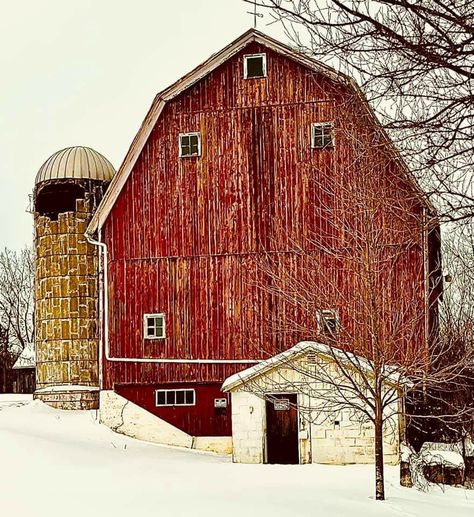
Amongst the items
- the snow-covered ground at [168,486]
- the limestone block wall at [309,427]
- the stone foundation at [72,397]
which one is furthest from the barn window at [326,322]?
the stone foundation at [72,397]

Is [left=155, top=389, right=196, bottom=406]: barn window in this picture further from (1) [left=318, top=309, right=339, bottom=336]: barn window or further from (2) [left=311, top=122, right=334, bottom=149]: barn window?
(2) [left=311, top=122, right=334, bottom=149]: barn window

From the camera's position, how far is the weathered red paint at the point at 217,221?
2128 cm

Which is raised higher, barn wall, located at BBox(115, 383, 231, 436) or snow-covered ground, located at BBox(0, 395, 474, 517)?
barn wall, located at BBox(115, 383, 231, 436)

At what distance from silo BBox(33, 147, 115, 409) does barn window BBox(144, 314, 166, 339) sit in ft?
14.5

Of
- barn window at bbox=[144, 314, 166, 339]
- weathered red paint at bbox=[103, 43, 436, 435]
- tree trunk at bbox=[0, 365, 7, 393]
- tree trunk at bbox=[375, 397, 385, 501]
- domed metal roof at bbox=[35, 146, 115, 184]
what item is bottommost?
tree trunk at bbox=[0, 365, 7, 393]

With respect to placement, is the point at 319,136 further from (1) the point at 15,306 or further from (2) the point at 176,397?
(1) the point at 15,306

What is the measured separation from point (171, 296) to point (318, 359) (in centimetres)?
472

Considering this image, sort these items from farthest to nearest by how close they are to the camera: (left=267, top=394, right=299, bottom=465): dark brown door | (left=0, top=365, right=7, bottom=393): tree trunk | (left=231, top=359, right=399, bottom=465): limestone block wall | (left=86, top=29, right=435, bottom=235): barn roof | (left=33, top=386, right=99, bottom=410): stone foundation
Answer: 1. (left=0, top=365, right=7, bottom=393): tree trunk
2. (left=33, top=386, right=99, bottom=410): stone foundation
3. (left=86, top=29, right=435, bottom=235): barn roof
4. (left=267, top=394, right=299, bottom=465): dark brown door
5. (left=231, top=359, right=399, bottom=465): limestone block wall

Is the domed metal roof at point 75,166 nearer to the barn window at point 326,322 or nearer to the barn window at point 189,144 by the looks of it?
the barn window at point 189,144

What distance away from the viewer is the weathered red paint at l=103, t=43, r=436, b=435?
21281 mm

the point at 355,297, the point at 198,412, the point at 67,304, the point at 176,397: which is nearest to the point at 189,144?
the point at 176,397

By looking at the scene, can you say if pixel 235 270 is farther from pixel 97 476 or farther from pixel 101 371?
pixel 97 476

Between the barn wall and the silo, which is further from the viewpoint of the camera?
the silo

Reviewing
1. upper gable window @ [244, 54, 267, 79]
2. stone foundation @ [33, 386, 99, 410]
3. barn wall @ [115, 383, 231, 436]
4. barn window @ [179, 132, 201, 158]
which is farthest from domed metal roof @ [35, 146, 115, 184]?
barn wall @ [115, 383, 231, 436]
